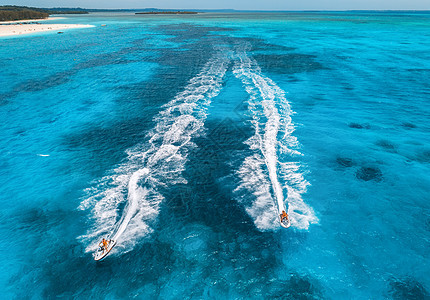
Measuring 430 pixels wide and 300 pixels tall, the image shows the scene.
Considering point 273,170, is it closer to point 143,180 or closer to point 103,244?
point 143,180

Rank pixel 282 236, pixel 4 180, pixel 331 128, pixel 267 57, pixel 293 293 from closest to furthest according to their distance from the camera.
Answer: pixel 293 293 < pixel 282 236 < pixel 4 180 < pixel 331 128 < pixel 267 57

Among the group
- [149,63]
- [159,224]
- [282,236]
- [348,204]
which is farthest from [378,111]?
[149,63]

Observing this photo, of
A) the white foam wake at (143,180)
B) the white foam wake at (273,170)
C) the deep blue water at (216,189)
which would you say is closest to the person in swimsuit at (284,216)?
the white foam wake at (273,170)

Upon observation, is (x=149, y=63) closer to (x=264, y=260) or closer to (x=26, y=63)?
(x=26, y=63)

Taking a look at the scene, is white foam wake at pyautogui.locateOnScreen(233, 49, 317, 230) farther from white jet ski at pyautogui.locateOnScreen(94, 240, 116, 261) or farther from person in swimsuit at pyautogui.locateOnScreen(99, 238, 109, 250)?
person in swimsuit at pyautogui.locateOnScreen(99, 238, 109, 250)

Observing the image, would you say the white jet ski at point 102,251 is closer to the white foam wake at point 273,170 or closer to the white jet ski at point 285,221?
the white foam wake at point 273,170
